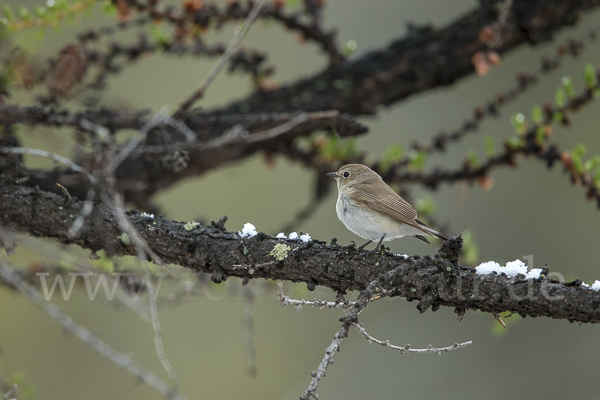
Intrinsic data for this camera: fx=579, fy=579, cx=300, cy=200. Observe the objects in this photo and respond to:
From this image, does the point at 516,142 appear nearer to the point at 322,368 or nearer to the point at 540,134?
the point at 540,134

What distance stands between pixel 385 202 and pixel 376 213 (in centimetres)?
9

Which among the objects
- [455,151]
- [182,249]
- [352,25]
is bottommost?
A: [182,249]

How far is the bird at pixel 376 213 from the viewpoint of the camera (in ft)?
11.5

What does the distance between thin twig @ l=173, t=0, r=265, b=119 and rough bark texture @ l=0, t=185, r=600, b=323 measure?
669mm

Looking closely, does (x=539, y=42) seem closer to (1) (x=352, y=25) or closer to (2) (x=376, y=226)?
(2) (x=376, y=226)

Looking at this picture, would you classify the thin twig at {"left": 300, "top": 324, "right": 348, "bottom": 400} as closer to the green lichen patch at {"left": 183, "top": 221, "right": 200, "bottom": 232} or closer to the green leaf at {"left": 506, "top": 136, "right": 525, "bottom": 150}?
the green lichen patch at {"left": 183, "top": 221, "right": 200, "bottom": 232}

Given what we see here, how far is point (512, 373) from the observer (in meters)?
7.59

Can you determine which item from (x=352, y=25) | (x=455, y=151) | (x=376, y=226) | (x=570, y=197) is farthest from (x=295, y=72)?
(x=376, y=226)

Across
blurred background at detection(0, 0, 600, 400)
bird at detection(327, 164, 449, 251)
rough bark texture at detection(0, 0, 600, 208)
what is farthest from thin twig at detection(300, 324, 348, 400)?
blurred background at detection(0, 0, 600, 400)

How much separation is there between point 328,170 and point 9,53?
89.4 inches

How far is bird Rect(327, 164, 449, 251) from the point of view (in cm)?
351

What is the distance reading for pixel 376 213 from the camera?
3623 mm

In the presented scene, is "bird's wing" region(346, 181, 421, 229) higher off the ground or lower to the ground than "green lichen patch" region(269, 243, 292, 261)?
higher

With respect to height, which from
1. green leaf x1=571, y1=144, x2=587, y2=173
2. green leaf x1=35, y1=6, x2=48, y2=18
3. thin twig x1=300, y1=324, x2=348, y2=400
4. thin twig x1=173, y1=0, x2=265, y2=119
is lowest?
thin twig x1=300, y1=324, x2=348, y2=400
